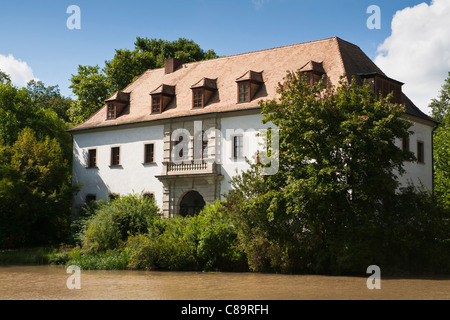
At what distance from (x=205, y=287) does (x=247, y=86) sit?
15.8 meters

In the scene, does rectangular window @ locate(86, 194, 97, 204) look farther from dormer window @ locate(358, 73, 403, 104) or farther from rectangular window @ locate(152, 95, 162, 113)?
dormer window @ locate(358, 73, 403, 104)

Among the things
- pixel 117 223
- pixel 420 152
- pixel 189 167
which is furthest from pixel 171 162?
pixel 420 152

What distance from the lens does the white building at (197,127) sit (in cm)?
3203

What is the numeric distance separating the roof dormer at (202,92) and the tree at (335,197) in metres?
10.3

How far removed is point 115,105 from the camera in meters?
38.7

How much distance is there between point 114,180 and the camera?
124 ft

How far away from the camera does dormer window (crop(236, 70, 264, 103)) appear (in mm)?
32688

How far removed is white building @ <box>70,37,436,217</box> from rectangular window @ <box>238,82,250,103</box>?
28 millimetres

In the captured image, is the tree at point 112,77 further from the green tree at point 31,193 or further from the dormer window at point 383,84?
the dormer window at point 383,84

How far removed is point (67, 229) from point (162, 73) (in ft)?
40.8

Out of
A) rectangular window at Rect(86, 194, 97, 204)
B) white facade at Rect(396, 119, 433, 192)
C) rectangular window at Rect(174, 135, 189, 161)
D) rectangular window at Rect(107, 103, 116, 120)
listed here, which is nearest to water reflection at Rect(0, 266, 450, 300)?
white facade at Rect(396, 119, 433, 192)

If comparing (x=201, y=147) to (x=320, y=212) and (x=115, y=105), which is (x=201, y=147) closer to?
(x=115, y=105)

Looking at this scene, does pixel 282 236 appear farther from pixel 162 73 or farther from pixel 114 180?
pixel 162 73
